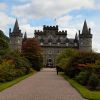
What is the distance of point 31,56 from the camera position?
271 ft

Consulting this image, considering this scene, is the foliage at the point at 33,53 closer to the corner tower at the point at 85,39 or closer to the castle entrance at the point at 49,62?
the corner tower at the point at 85,39

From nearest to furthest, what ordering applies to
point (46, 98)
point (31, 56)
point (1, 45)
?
point (46, 98) → point (1, 45) → point (31, 56)

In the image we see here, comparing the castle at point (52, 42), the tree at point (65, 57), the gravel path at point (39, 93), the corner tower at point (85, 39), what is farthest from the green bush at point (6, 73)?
the castle at point (52, 42)

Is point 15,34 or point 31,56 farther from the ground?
point 15,34

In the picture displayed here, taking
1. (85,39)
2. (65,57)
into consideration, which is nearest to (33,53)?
(65,57)

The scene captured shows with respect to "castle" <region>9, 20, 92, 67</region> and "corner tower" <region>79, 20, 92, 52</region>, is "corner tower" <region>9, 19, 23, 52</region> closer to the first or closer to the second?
"castle" <region>9, 20, 92, 67</region>

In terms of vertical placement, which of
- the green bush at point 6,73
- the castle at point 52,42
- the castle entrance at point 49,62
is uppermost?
the castle at point 52,42

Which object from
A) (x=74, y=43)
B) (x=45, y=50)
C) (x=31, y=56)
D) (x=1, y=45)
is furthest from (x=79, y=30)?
(x=1, y=45)

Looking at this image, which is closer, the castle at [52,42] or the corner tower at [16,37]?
the corner tower at [16,37]

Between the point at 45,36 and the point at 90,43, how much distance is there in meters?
20.1

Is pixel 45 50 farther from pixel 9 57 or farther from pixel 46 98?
pixel 46 98

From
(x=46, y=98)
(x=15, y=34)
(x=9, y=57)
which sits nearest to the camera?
(x=46, y=98)

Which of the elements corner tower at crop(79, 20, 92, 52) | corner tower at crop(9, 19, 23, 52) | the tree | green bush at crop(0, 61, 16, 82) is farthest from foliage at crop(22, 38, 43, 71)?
corner tower at crop(79, 20, 92, 52)

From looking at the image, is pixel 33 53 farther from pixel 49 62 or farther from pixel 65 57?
pixel 49 62
